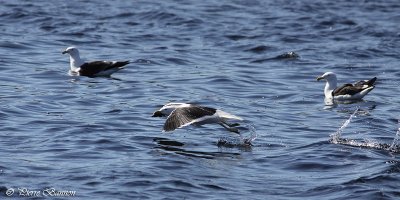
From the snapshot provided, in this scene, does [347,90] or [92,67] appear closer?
[347,90]

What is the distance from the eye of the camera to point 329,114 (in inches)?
687

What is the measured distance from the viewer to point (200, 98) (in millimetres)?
18391

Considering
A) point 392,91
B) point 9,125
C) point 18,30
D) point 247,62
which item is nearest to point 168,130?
point 9,125

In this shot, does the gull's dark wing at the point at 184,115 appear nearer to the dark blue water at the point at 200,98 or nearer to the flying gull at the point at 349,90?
the dark blue water at the point at 200,98

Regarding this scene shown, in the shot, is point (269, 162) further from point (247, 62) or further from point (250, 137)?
point (247, 62)

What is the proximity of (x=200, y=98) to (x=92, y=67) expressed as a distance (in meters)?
3.46

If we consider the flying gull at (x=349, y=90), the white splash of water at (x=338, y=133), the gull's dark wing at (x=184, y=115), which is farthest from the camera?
the flying gull at (x=349, y=90)

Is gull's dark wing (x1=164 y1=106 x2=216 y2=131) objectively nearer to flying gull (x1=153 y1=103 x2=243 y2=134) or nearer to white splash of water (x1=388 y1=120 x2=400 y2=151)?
flying gull (x1=153 y1=103 x2=243 y2=134)

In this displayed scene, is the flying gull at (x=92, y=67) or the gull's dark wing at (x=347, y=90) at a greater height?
the flying gull at (x=92, y=67)

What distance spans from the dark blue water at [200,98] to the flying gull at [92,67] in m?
0.25

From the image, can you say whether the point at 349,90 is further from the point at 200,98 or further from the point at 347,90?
the point at 200,98

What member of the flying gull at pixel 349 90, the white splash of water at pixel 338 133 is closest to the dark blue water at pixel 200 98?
the white splash of water at pixel 338 133

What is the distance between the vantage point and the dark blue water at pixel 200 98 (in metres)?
11.7

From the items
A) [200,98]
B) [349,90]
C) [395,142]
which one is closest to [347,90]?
[349,90]
